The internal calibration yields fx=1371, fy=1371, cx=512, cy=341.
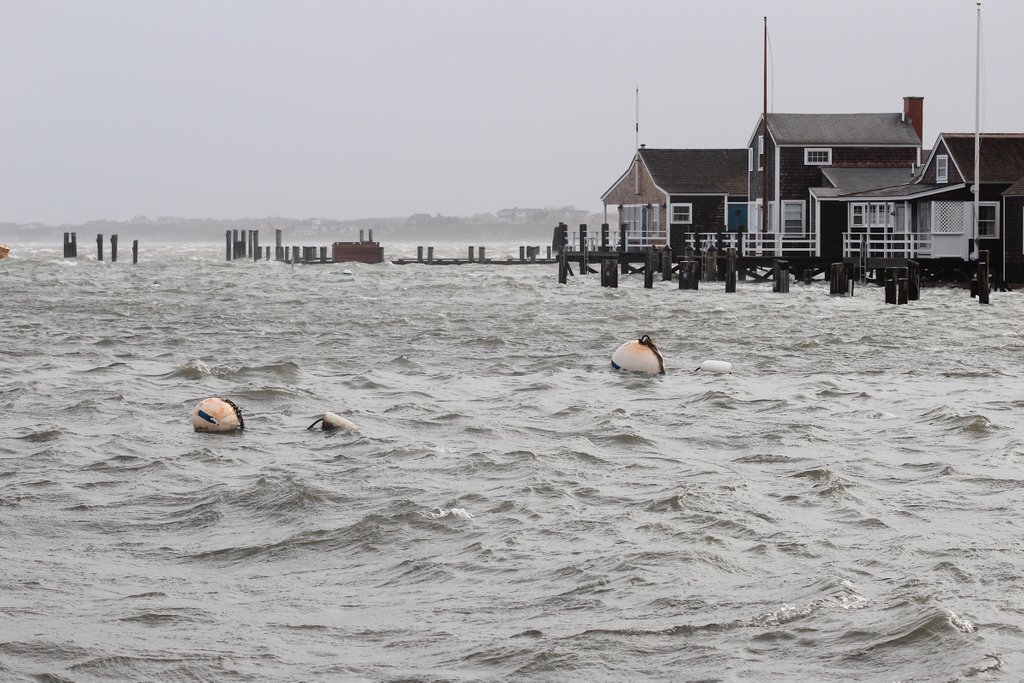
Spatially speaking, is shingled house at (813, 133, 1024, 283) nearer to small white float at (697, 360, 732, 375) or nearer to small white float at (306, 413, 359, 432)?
small white float at (697, 360, 732, 375)

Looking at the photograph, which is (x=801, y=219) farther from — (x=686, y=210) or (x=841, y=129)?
(x=686, y=210)

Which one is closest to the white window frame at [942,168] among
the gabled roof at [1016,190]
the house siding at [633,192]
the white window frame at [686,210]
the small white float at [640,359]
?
the gabled roof at [1016,190]

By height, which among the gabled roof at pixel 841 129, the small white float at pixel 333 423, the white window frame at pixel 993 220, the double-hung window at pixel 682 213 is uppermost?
the gabled roof at pixel 841 129

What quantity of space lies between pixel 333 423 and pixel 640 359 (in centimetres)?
672

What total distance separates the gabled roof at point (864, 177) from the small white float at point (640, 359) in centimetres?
3407

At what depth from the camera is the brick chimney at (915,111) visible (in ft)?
189

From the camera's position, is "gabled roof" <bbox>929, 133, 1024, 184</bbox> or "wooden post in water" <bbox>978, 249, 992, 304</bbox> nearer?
"wooden post in water" <bbox>978, 249, 992, 304</bbox>

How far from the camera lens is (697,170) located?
62.7 meters

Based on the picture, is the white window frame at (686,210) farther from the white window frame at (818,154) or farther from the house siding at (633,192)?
the white window frame at (818,154)

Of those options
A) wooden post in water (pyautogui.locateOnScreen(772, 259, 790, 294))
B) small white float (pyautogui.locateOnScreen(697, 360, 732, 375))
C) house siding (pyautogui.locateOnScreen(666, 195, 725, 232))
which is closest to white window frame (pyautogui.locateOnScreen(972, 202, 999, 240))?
wooden post in water (pyautogui.locateOnScreen(772, 259, 790, 294))

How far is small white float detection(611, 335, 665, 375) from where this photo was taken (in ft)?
67.2

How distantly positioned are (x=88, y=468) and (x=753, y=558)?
6.54 m

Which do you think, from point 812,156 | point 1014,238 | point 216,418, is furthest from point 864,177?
point 216,418

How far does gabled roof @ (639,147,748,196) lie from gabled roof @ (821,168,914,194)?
22.2 ft
